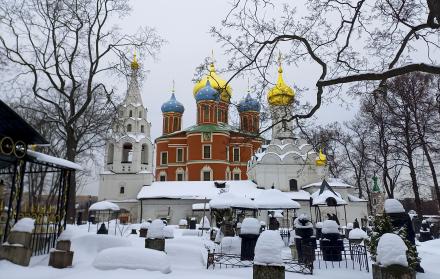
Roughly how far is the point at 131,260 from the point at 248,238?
5.39m

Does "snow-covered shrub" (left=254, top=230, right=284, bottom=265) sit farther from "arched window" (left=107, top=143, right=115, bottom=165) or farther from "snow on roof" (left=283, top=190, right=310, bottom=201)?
"arched window" (left=107, top=143, right=115, bottom=165)

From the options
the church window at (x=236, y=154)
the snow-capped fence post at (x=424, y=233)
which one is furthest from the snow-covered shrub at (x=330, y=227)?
the church window at (x=236, y=154)

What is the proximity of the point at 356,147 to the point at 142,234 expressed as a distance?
19278 mm

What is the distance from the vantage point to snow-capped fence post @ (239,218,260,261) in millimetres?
12867

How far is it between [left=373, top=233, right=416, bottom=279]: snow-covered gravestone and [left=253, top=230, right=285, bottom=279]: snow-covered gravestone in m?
2.28

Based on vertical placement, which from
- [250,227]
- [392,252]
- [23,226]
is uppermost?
[23,226]

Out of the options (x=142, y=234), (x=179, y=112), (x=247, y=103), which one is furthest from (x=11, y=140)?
(x=179, y=112)

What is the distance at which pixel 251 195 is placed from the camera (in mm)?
34875

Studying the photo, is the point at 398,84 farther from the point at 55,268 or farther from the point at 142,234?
the point at 55,268

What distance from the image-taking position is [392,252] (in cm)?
777

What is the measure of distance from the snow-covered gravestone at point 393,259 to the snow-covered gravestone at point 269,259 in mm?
2278

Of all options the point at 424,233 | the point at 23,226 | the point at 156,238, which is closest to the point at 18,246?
the point at 23,226

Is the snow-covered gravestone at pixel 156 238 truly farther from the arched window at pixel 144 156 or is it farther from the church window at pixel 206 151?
the church window at pixel 206 151

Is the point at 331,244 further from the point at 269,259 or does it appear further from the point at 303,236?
the point at 269,259
